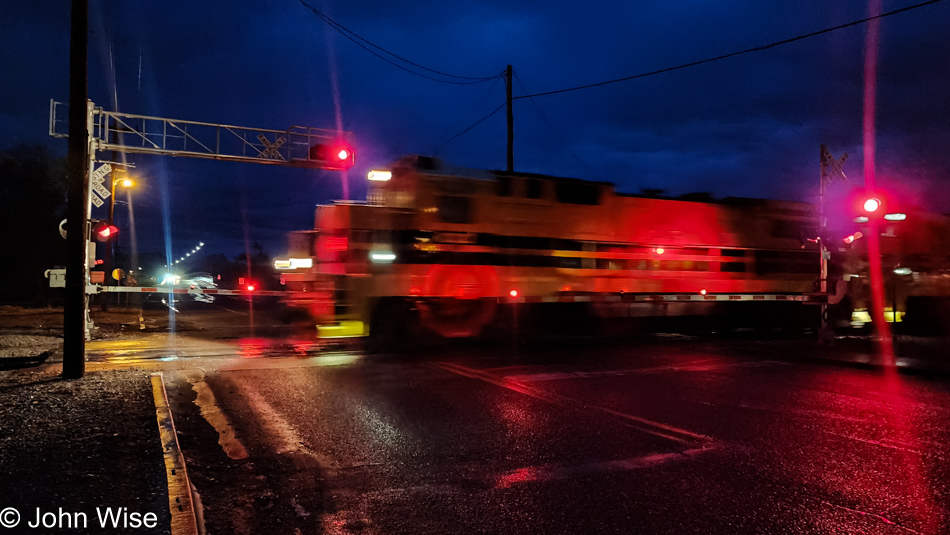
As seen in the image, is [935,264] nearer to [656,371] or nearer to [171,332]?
[656,371]

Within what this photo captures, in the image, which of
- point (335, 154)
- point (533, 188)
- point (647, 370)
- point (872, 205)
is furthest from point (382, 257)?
point (872, 205)

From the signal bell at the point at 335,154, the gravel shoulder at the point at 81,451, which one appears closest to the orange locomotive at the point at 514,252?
the signal bell at the point at 335,154

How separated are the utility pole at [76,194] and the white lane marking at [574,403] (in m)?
5.72

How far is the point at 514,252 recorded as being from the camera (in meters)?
14.5

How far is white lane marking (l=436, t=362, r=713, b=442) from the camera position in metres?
6.53

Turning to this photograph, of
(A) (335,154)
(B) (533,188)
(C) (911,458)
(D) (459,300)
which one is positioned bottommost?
(C) (911,458)

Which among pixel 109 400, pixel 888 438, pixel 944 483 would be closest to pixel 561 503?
pixel 944 483

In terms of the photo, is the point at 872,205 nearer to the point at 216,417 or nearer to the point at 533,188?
the point at 533,188

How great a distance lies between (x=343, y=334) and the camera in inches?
516

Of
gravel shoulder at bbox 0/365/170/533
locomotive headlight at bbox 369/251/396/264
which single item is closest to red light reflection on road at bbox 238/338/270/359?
locomotive headlight at bbox 369/251/396/264

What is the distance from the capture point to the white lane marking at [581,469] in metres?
5.11

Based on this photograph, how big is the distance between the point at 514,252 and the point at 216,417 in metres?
8.49

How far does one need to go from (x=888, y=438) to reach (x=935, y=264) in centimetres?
1463

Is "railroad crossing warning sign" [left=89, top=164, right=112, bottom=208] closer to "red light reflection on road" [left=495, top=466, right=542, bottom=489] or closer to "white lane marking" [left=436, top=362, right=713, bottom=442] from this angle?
"white lane marking" [left=436, top=362, right=713, bottom=442]
